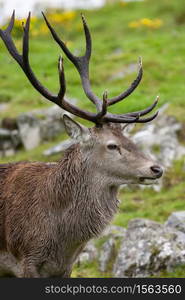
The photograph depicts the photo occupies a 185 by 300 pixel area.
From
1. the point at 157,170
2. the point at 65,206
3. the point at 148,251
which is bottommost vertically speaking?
the point at 148,251

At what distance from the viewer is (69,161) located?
6.67 metres

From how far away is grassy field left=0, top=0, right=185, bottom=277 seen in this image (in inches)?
422

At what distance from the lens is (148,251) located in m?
7.93

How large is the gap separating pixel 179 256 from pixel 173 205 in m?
2.41

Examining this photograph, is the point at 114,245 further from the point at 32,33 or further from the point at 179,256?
the point at 32,33

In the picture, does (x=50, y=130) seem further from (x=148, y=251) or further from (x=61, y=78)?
(x=61, y=78)

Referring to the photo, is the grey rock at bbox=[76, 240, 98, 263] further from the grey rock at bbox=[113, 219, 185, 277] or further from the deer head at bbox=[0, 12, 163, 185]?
the deer head at bbox=[0, 12, 163, 185]

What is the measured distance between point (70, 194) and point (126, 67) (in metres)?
10.8

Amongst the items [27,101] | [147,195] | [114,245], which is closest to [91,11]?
[27,101]

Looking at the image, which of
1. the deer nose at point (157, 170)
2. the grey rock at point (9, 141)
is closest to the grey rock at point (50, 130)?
the grey rock at point (9, 141)

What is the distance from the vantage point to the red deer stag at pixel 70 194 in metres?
6.40

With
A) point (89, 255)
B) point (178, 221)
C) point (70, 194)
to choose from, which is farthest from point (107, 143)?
point (89, 255)

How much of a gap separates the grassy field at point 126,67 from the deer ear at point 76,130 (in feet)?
7.18

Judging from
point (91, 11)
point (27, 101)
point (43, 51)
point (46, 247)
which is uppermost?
point (46, 247)
